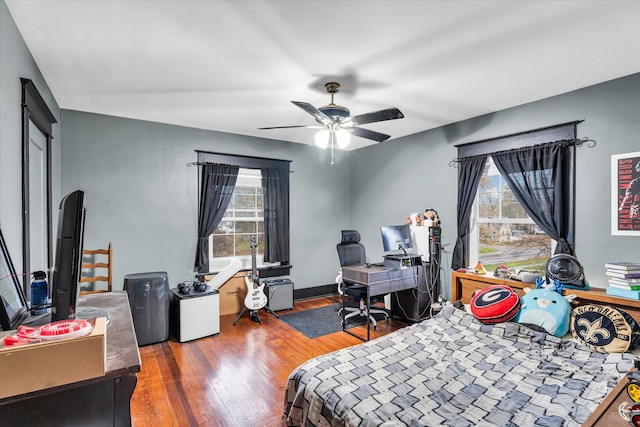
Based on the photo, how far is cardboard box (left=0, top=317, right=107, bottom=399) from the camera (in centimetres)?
92

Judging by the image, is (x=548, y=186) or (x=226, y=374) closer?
(x=226, y=374)


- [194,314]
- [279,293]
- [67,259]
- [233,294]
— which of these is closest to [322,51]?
[67,259]

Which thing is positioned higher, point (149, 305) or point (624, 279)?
point (624, 279)

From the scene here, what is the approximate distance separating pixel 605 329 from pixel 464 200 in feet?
6.50

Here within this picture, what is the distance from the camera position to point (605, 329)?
2375 mm

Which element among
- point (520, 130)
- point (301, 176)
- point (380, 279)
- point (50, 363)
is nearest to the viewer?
point (50, 363)

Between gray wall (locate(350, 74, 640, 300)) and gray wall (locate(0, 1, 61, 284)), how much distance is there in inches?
170

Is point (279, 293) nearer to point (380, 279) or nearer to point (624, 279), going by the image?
point (380, 279)

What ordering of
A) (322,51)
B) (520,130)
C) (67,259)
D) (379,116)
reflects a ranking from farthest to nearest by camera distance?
(520,130) → (379,116) → (322,51) → (67,259)

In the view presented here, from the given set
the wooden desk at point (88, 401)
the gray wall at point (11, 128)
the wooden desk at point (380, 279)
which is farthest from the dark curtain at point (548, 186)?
the gray wall at point (11, 128)

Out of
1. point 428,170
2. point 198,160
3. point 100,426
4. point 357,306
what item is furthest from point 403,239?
point 100,426

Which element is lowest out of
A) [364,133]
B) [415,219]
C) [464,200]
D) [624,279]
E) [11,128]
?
[624,279]

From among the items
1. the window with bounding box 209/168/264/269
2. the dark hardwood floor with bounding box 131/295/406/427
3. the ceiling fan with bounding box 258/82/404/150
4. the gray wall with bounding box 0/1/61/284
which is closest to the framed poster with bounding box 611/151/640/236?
the ceiling fan with bounding box 258/82/404/150

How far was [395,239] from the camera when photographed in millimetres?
3949
